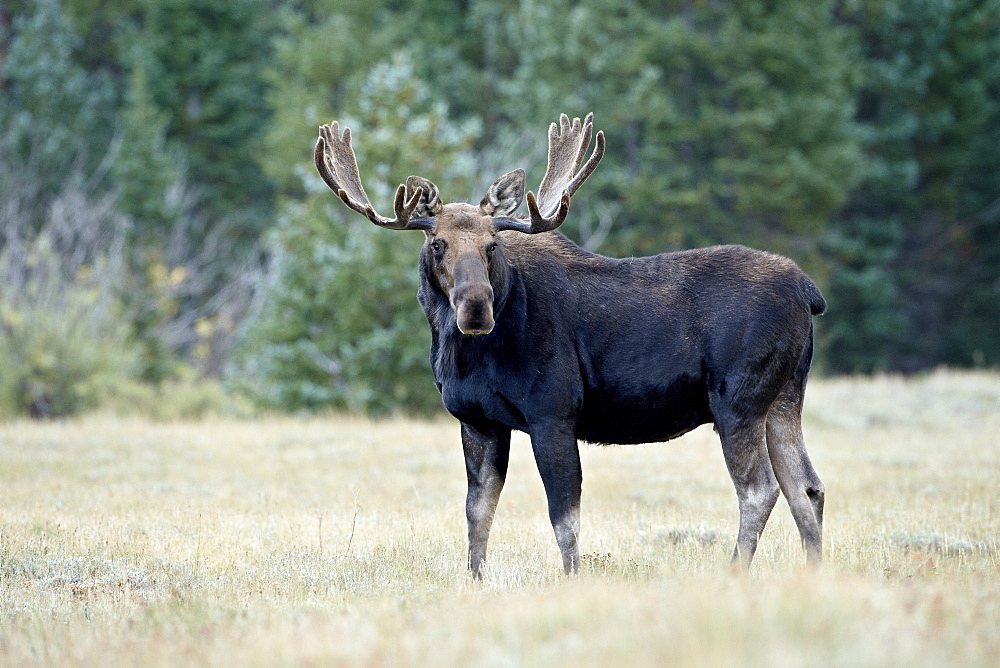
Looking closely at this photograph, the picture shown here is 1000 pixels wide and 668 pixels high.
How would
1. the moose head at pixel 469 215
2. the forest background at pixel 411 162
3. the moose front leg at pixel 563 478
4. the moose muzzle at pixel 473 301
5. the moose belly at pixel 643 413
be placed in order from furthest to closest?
1. the forest background at pixel 411 162
2. the moose belly at pixel 643 413
3. the moose front leg at pixel 563 478
4. the moose head at pixel 469 215
5. the moose muzzle at pixel 473 301

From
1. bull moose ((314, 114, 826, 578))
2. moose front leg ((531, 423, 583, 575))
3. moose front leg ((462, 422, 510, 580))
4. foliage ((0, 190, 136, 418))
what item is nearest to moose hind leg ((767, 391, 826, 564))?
bull moose ((314, 114, 826, 578))

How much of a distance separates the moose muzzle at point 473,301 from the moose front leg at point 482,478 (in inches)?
42.3

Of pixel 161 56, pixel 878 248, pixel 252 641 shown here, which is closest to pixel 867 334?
pixel 878 248

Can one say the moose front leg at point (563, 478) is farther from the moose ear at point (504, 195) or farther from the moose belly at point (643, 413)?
the moose ear at point (504, 195)

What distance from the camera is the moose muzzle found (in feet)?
21.7

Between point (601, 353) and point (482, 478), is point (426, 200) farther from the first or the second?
point (482, 478)

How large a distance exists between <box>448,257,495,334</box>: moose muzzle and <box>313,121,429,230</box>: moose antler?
2.08 ft

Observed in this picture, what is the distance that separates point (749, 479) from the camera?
Result: 23.9 ft

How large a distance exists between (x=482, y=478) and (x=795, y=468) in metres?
2.07

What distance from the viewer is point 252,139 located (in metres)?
39.2

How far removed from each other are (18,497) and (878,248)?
2843 centimetres

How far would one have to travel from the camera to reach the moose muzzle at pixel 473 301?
21.7 ft

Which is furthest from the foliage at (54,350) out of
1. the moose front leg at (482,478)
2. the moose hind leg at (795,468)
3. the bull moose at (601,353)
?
the moose hind leg at (795,468)

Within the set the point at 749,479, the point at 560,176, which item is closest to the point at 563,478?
the point at 749,479
